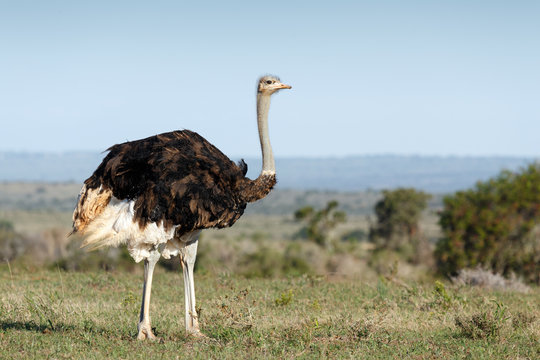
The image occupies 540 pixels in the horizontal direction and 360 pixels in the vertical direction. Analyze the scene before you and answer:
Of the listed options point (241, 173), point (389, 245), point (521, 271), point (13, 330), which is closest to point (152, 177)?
point (241, 173)

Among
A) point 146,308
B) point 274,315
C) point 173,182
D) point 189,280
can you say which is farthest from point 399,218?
point 173,182

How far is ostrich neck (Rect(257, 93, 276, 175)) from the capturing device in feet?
28.0

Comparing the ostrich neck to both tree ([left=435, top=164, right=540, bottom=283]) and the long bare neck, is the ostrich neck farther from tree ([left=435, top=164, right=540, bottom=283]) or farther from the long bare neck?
tree ([left=435, top=164, right=540, bottom=283])

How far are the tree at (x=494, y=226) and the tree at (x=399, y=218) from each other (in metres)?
15.1

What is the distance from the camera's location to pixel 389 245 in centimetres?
4500

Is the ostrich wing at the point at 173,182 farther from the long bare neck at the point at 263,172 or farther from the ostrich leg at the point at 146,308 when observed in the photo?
the ostrich leg at the point at 146,308

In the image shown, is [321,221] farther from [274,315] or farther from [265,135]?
[265,135]

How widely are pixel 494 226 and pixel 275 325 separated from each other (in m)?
20.1

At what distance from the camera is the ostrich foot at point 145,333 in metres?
7.96

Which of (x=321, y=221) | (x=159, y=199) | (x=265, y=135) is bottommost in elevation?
(x=321, y=221)

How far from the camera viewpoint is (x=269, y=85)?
9109 millimetres

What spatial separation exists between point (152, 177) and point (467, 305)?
4963mm

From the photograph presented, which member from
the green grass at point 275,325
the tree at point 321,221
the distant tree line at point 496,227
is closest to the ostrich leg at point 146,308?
the green grass at point 275,325

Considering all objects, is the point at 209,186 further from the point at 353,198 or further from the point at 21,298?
the point at 353,198
